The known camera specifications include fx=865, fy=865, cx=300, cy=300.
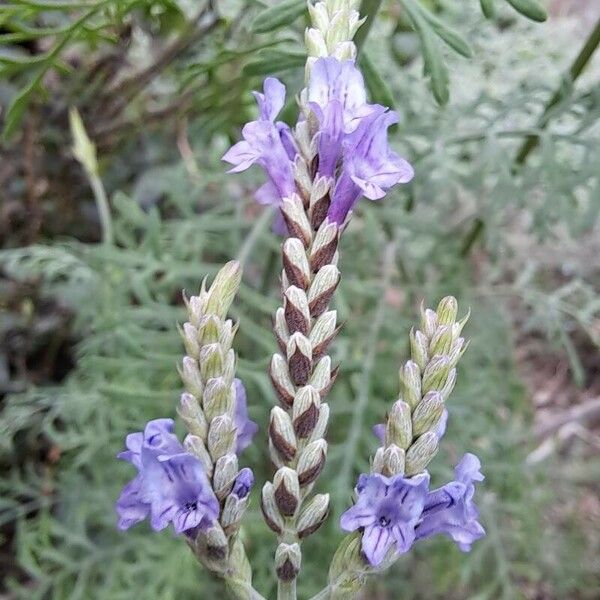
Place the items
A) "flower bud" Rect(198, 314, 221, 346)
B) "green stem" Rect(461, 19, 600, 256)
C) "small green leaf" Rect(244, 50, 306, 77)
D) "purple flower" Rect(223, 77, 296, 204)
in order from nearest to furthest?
"flower bud" Rect(198, 314, 221, 346)
"purple flower" Rect(223, 77, 296, 204)
"small green leaf" Rect(244, 50, 306, 77)
"green stem" Rect(461, 19, 600, 256)

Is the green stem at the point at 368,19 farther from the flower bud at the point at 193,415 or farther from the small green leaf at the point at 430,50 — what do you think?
the flower bud at the point at 193,415

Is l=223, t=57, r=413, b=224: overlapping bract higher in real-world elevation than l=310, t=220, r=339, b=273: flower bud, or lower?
higher

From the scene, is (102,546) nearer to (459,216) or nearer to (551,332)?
(551,332)

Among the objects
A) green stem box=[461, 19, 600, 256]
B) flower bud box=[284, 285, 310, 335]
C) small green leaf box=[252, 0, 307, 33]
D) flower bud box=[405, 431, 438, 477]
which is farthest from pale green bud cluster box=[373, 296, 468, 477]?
green stem box=[461, 19, 600, 256]

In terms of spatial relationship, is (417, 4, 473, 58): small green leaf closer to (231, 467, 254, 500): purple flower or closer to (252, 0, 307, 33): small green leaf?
(252, 0, 307, 33): small green leaf

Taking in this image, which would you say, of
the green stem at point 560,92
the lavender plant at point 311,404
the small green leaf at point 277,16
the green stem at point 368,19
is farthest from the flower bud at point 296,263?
the green stem at point 560,92

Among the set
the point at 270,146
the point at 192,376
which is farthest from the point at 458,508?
the point at 270,146

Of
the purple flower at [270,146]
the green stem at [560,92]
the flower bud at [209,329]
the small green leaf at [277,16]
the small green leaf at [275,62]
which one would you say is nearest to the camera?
the flower bud at [209,329]
